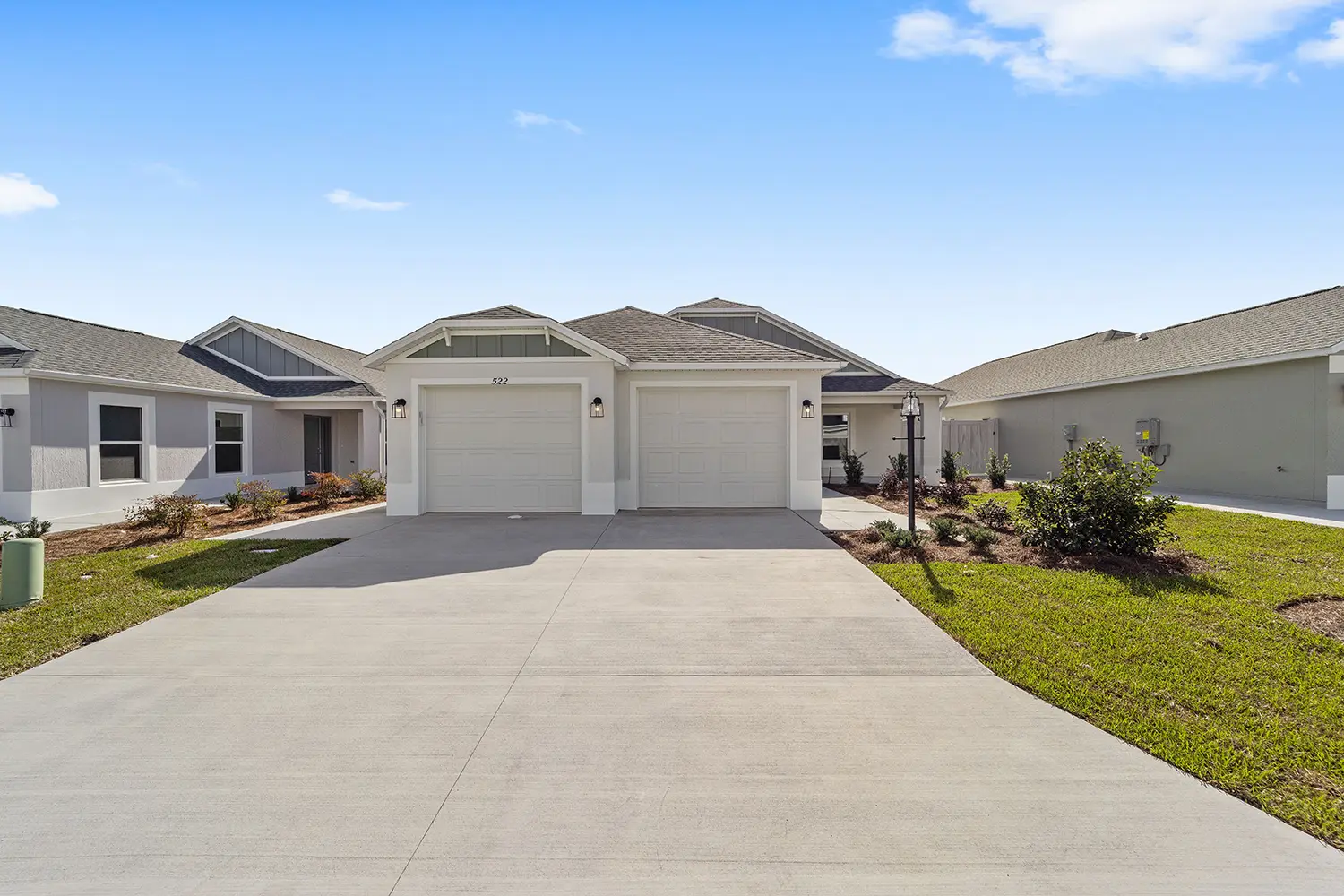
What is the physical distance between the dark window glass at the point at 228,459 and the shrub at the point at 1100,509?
17686mm

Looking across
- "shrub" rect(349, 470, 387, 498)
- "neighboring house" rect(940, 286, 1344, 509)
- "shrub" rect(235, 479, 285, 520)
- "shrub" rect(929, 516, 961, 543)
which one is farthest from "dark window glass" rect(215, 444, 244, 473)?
"neighboring house" rect(940, 286, 1344, 509)

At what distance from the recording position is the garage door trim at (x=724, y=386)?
1295cm

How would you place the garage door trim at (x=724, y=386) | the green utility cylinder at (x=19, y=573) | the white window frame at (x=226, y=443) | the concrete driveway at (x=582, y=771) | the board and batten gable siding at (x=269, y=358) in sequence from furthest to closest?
the board and batten gable siding at (x=269, y=358)
the white window frame at (x=226, y=443)
the garage door trim at (x=724, y=386)
the green utility cylinder at (x=19, y=573)
the concrete driveway at (x=582, y=771)

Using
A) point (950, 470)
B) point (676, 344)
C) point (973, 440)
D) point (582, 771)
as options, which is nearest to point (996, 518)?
point (950, 470)

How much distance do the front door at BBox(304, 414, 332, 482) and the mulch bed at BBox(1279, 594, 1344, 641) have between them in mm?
20745

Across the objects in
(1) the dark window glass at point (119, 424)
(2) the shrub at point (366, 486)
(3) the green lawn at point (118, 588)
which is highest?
(1) the dark window glass at point (119, 424)

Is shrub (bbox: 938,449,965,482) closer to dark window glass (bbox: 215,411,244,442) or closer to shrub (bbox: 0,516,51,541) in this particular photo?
shrub (bbox: 0,516,51,541)

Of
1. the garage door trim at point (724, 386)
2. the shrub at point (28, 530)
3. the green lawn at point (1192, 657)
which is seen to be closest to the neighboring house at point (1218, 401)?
the green lawn at point (1192, 657)

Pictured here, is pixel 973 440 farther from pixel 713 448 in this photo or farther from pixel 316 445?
pixel 316 445

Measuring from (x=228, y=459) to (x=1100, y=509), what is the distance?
1859cm

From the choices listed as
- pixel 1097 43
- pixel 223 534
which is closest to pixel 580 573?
pixel 223 534

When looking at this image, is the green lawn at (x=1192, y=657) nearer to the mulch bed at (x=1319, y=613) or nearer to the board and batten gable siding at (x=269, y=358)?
the mulch bed at (x=1319, y=613)

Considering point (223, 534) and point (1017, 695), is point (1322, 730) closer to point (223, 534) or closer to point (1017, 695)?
point (1017, 695)

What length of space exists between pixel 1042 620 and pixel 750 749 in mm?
3584
